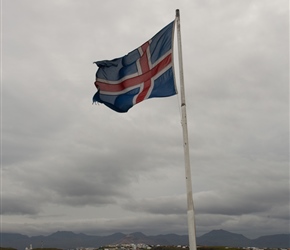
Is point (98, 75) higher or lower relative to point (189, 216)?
higher

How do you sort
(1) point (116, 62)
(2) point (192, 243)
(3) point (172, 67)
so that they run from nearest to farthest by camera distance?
1. (2) point (192, 243)
2. (3) point (172, 67)
3. (1) point (116, 62)

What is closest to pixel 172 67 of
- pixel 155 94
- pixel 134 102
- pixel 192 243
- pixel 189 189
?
pixel 155 94

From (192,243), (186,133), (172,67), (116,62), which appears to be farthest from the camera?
(116,62)

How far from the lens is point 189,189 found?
20.5 meters

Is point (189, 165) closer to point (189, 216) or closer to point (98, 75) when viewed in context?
point (189, 216)

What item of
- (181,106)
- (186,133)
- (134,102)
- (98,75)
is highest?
(98,75)

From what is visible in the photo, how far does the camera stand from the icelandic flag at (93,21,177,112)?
23.5 m

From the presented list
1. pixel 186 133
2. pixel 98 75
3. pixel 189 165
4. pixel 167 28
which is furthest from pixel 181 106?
pixel 98 75

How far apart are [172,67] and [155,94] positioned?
6.41 feet

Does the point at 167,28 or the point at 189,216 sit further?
the point at 167,28

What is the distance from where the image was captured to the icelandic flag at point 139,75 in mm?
23547

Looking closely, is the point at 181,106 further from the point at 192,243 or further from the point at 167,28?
the point at 192,243

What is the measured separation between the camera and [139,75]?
25266 mm

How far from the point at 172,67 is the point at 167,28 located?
268cm
